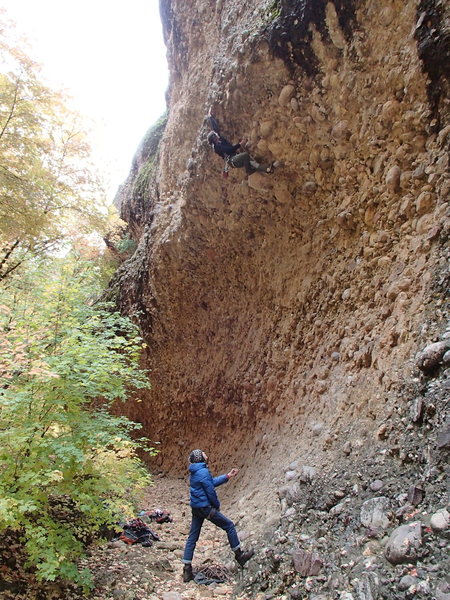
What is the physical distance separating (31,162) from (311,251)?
192 inches

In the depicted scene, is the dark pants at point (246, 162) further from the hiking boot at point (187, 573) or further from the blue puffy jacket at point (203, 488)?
the hiking boot at point (187, 573)

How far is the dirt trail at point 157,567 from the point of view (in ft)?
12.2

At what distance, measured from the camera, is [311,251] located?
6129mm

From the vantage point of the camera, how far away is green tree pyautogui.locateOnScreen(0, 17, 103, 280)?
603 cm

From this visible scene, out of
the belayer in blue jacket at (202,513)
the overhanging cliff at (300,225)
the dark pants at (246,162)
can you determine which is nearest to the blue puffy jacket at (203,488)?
the belayer in blue jacket at (202,513)

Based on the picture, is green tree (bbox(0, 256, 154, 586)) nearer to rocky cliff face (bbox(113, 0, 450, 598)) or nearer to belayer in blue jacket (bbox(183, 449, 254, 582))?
belayer in blue jacket (bbox(183, 449, 254, 582))

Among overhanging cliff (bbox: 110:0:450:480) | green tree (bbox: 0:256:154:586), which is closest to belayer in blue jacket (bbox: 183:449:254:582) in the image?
green tree (bbox: 0:256:154:586)

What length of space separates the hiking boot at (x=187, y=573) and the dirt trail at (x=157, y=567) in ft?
0.16

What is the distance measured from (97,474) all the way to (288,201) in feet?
16.3

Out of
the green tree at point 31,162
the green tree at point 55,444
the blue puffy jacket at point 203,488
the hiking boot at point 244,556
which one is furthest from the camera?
the green tree at point 31,162

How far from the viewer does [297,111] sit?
5.65 meters

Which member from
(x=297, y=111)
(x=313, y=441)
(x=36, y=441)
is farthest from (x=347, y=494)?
(x=297, y=111)

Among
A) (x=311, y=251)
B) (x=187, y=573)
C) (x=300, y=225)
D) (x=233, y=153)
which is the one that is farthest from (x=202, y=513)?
(x=233, y=153)

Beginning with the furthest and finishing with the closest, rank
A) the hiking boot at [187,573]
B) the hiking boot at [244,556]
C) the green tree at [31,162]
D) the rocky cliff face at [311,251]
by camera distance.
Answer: the green tree at [31,162] → the hiking boot at [187,573] → the hiking boot at [244,556] → the rocky cliff face at [311,251]
